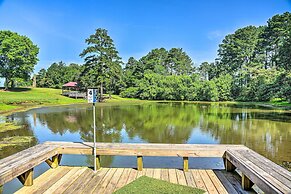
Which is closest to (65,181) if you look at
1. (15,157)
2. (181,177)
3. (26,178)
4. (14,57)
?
(26,178)

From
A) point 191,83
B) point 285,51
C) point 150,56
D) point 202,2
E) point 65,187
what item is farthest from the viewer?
point 150,56

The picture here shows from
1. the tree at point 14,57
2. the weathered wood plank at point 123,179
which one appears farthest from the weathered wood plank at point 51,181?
the tree at point 14,57

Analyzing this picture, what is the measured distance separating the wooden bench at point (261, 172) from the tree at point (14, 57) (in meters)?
37.7

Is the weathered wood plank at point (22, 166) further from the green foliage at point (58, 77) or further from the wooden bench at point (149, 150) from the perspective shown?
the green foliage at point (58, 77)

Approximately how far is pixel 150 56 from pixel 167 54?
4871 mm

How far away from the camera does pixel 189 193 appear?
10.4 ft

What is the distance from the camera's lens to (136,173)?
4.06 meters

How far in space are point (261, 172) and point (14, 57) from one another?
3885 cm

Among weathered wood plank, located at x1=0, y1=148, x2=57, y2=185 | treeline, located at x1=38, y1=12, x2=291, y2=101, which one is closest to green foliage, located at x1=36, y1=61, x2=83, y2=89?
treeline, located at x1=38, y1=12, x2=291, y2=101

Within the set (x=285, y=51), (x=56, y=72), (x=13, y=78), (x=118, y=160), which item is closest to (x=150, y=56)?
(x=56, y=72)

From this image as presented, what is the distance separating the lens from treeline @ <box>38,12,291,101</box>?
3316 centimetres

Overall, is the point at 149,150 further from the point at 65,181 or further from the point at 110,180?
the point at 65,181

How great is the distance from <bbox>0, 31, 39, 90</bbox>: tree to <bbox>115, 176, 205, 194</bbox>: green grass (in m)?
37.1

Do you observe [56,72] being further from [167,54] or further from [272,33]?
[272,33]
